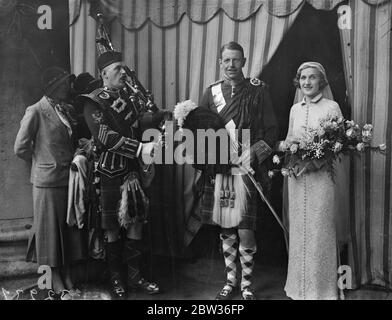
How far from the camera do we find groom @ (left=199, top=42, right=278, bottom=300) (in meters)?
4.52

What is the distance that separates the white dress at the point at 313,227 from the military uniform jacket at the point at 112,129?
143cm

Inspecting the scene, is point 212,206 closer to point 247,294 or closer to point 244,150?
point 244,150

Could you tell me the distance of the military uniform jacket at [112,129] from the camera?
15.1ft

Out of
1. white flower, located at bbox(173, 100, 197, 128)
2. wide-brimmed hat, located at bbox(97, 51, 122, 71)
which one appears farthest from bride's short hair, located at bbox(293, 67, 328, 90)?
wide-brimmed hat, located at bbox(97, 51, 122, 71)

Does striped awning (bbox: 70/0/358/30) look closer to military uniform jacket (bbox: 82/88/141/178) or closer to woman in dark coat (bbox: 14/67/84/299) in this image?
military uniform jacket (bbox: 82/88/141/178)

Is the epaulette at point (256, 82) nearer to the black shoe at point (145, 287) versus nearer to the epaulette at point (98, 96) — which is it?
the epaulette at point (98, 96)

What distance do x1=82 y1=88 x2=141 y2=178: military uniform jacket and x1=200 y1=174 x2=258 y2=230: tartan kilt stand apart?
0.68 m

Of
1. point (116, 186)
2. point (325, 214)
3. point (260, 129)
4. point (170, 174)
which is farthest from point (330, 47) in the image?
point (116, 186)

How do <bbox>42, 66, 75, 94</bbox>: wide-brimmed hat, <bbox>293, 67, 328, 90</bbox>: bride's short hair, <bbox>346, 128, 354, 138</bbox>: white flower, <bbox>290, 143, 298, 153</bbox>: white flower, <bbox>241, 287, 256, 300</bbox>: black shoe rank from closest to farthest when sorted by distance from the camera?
<bbox>346, 128, 354, 138</bbox>: white flower
<bbox>290, 143, 298, 153</bbox>: white flower
<bbox>293, 67, 328, 90</bbox>: bride's short hair
<bbox>241, 287, 256, 300</bbox>: black shoe
<bbox>42, 66, 75, 94</bbox>: wide-brimmed hat

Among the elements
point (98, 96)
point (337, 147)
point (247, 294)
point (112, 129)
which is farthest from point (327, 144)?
point (98, 96)

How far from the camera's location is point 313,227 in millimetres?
4336

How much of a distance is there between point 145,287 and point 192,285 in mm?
430
